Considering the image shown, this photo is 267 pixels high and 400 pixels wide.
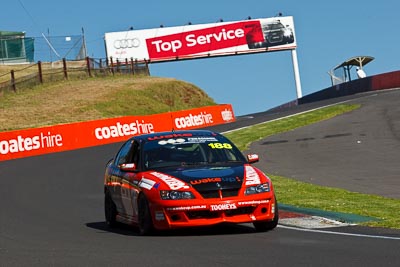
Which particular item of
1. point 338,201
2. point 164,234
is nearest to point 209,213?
point 164,234

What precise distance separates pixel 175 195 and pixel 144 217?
0.58 m

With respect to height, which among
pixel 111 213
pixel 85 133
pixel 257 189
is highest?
pixel 85 133

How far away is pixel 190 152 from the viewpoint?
13.5 m

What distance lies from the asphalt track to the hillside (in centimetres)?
2389

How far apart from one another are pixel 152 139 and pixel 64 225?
2091mm

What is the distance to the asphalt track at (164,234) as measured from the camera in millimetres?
9969

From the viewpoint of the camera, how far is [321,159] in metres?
26.4

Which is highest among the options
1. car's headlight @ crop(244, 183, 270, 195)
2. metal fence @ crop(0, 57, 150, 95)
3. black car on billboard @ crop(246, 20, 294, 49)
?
black car on billboard @ crop(246, 20, 294, 49)

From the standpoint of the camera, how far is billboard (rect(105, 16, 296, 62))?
3639 inches

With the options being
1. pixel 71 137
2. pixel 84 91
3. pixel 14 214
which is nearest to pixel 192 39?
pixel 84 91

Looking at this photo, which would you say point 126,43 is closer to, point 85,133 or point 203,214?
point 85,133

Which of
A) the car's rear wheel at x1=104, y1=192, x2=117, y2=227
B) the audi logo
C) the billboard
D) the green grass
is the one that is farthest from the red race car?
the audi logo

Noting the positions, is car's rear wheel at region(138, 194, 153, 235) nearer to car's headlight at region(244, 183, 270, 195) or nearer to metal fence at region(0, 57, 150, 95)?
car's headlight at region(244, 183, 270, 195)

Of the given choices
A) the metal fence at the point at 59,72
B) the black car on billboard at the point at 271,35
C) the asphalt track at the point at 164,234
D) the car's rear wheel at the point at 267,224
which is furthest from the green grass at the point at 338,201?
the black car on billboard at the point at 271,35
